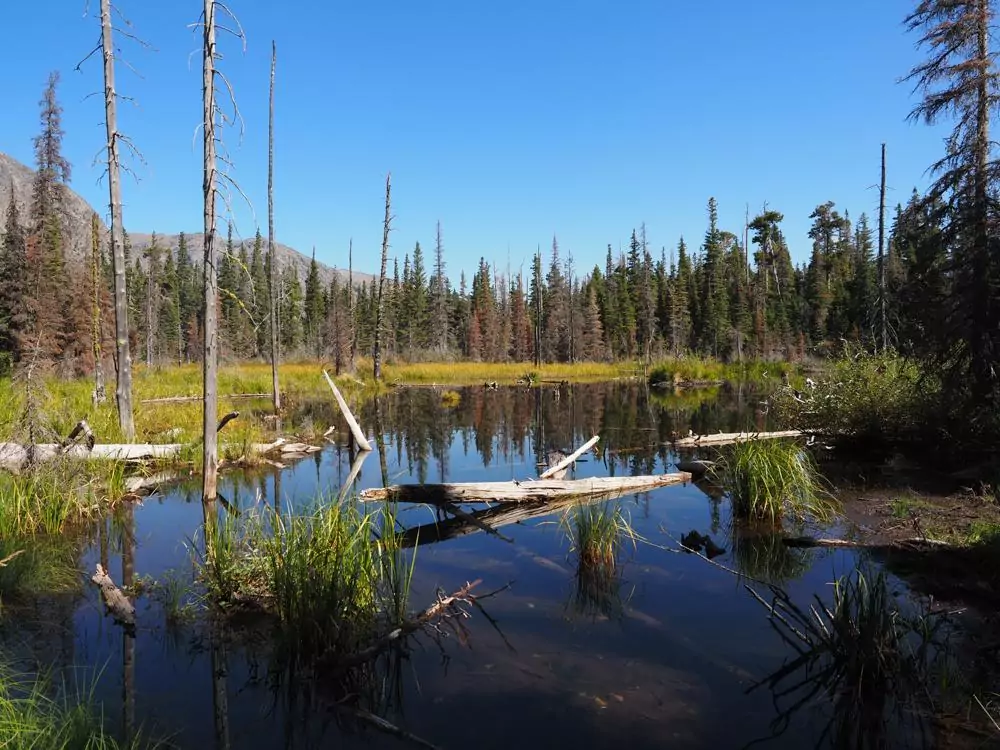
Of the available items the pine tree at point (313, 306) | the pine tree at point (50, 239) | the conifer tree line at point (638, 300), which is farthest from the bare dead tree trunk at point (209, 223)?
the pine tree at point (313, 306)

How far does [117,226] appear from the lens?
41.2ft

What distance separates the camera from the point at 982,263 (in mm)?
9430

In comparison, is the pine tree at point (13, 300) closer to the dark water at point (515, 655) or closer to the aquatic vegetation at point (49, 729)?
the dark water at point (515, 655)

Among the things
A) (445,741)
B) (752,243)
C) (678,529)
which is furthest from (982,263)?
(752,243)

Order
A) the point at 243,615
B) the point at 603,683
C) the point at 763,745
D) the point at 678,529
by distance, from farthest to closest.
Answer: the point at 678,529 < the point at 243,615 < the point at 603,683 < the point at 763,745

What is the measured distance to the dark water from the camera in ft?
13.9

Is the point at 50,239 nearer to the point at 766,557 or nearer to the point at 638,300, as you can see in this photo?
the point at 766,557

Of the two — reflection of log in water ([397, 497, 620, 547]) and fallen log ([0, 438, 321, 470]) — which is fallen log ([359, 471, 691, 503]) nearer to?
reflection of log in water ([397, 497, 620, 547])

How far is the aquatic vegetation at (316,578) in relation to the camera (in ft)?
15.5

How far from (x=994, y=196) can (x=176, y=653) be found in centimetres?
1207

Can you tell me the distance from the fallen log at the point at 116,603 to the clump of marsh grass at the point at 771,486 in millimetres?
7484

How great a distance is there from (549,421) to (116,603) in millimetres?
16713

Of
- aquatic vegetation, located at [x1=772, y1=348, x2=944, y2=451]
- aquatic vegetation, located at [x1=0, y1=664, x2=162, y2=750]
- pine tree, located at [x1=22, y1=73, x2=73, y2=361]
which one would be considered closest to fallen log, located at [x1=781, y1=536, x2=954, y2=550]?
aquatic vegetation, located at [x1=772, y1=348, x2=944, y2=451]

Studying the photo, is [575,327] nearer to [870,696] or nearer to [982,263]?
[982,263]
